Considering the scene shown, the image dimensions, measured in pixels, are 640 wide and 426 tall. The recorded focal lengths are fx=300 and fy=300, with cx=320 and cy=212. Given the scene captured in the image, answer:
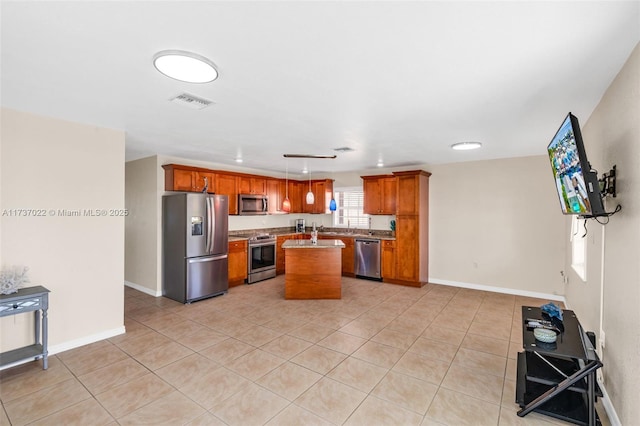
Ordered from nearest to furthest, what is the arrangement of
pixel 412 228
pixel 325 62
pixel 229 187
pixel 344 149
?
1. pixel 325 62
2. pixel 344 149
3. pixel 412 228
4. pixel 229 187

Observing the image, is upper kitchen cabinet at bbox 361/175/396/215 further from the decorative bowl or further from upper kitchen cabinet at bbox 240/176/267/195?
the decorative bowl

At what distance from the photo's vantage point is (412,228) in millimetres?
5945

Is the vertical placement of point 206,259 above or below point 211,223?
below

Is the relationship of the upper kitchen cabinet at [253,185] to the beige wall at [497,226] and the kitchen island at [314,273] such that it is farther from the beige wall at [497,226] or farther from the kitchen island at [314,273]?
the beige wall at [497,226]

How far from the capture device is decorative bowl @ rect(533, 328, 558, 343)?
2212mm

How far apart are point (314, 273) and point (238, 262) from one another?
175cm

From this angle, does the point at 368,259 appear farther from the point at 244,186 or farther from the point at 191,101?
the point at 191,101

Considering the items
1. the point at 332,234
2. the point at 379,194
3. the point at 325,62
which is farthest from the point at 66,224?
the point at 379,194

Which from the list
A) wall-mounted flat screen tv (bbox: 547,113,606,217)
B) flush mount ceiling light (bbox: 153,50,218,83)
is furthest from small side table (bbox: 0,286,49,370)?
wall-mounted flat screen tv (bbox: 547,113,606,217)

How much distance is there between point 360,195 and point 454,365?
480 cm

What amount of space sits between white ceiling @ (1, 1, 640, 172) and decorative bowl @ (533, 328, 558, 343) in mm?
1862

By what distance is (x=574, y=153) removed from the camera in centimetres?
201

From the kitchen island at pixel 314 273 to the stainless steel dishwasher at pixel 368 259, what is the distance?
4.82 ft

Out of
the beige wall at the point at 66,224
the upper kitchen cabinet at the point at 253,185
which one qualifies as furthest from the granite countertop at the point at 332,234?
the beige wall at the point at 66,224
